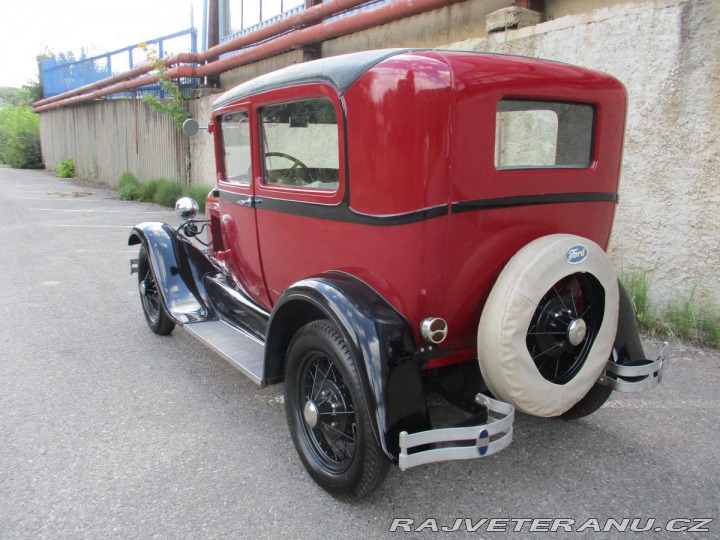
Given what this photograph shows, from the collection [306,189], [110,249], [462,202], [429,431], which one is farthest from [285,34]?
[429,431]

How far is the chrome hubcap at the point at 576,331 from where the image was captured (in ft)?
7.79

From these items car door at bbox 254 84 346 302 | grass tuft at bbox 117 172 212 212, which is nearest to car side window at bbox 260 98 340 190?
car door at bbox 254 84 346 302

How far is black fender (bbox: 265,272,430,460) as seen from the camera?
2.09 meters

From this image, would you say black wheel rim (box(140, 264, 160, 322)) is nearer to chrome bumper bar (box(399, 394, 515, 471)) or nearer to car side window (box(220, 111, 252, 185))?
car side window (box(220, 111, 252, 185))

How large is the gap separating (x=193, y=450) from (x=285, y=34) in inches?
283

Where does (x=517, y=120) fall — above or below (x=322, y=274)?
above

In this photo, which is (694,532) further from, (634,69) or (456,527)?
(634,69)

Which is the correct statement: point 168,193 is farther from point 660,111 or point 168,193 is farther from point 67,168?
point 67,168

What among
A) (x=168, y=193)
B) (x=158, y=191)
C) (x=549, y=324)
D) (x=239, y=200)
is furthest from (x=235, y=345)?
(x=158, y=191)

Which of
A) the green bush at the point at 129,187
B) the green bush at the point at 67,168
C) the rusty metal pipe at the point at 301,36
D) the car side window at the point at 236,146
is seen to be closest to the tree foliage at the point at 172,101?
the rusty metal pipe at the point at 301,36

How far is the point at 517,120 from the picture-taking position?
15.4 feet

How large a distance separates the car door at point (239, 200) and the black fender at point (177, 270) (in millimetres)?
275

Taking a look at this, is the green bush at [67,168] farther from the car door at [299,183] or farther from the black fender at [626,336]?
the black fender at [626,336]

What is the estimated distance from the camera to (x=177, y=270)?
3961 mm
